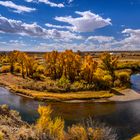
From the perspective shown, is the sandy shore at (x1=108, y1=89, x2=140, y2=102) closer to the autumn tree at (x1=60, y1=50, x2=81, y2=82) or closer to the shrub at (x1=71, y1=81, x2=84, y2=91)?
the shrub at (x1=71, y1=81, x2=84, y2=91)

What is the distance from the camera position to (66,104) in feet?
260

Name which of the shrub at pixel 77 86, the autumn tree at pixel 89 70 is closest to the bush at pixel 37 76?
the autumn tree at pixel 89 70

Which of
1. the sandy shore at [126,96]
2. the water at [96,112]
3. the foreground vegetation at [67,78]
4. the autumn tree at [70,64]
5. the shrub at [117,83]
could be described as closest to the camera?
the water at [96,112]

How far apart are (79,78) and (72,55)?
373 inches

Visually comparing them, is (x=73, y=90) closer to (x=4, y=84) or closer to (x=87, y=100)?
(x=87, y=100)

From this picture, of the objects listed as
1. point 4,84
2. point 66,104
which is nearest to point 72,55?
point 4,84

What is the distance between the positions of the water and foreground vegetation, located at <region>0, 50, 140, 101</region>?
7.57 metres

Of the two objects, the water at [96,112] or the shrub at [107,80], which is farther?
the shrub at [107,80]

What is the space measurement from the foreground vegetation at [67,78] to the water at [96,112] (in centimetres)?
757

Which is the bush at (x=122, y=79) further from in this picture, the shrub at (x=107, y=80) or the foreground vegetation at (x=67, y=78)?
the shrub at (x=107, y=80)

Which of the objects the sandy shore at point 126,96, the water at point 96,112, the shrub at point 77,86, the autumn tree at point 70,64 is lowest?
the water at point 96,112

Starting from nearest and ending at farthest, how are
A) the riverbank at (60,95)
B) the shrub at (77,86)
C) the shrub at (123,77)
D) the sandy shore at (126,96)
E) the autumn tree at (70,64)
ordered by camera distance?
1. the riverbank at (60,95)
2. the sandy shore at (126,96)
3. the shrub at (77,86)
4. the shrub at (123,77)
5. the autumn tree at (70,64)

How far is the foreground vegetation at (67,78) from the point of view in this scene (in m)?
93.1

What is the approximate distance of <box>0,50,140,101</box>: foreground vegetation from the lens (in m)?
93.1
